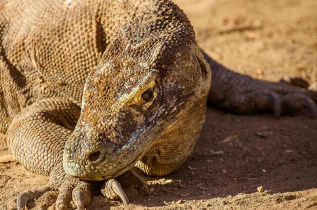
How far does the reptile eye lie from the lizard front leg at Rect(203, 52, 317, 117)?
2249mm

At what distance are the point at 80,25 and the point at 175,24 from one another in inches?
37.7

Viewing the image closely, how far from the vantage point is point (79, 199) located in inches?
126

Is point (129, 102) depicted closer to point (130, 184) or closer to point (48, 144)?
point (130, 184)

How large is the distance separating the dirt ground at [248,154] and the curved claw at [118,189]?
5cm

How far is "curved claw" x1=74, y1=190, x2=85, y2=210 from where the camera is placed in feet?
10.5

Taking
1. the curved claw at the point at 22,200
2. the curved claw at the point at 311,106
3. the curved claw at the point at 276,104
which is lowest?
the curved claw at the point at 311,106

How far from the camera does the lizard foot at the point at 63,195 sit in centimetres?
323

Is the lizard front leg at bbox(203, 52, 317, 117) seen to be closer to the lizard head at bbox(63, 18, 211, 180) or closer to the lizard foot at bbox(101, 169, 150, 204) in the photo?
the lizard head at bbox(63, 18, 211, 180)

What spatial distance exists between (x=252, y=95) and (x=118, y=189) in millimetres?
2676

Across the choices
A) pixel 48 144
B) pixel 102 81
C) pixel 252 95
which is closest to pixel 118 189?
pixel 102 81

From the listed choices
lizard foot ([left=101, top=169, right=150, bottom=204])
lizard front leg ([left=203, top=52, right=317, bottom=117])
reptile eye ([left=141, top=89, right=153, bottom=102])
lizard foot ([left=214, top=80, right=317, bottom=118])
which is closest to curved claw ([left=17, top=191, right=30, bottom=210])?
lizard foot ([left=101, top=169, right=150, bottom=204])

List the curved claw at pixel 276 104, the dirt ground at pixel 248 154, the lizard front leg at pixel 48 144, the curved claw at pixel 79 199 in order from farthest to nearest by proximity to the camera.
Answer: the curved claw at pixel 276 104
the dirt ground at pixel 248 154
the lizard front leg at pixel 48 144
the curved claw at pixel 79 199

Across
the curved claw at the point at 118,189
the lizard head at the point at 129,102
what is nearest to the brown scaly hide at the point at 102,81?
the lizard head at the point at 129,102

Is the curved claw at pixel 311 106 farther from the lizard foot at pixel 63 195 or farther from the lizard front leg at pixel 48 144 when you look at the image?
the lizard foot at pixel 63 195
